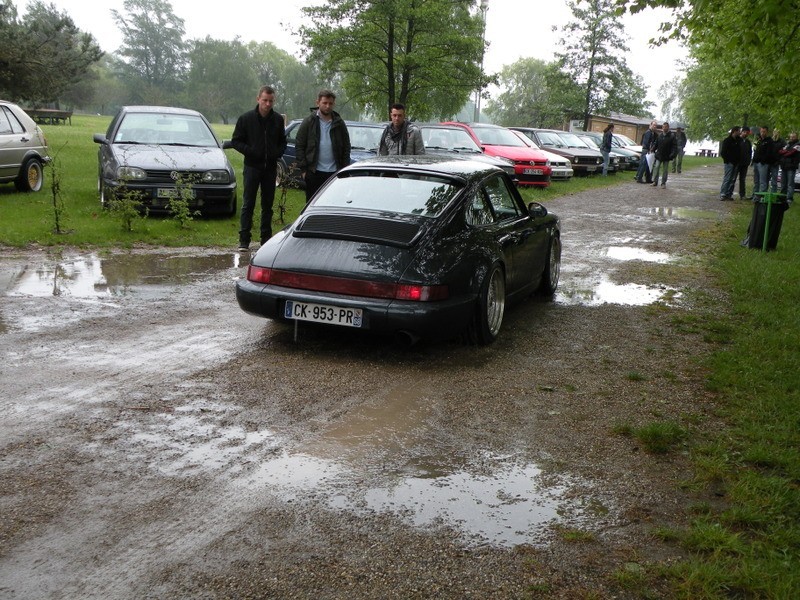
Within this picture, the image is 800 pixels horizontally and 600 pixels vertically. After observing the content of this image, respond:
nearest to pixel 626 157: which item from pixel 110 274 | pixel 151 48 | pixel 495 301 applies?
pixel 110 274

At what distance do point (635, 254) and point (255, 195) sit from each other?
5.83m

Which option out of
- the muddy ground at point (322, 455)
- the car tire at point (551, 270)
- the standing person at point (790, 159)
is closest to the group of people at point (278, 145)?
the car tire at point (551, 270)

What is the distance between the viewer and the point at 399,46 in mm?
27547

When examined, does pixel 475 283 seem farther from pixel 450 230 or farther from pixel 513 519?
pixel 513 519

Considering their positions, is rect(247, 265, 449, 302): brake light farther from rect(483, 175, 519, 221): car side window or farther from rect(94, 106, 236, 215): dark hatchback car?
rect(94, 106, 236, 215): dark hatchback car

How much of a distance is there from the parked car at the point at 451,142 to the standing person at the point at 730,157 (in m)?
6.05

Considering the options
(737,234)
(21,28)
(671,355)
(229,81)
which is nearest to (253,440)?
(671,355)

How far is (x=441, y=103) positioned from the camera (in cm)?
4231

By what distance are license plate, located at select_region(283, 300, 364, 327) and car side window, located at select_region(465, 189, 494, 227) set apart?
4.55ft

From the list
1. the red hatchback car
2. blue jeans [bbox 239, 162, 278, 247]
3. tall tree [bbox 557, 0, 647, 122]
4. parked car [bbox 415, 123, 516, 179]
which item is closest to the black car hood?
blue jeans [bbox 239, 162, 278, 247]

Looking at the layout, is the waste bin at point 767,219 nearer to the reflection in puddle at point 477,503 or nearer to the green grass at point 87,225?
the green grass at point 87,225

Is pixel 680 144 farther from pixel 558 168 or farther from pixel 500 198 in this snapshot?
pixel 500 198

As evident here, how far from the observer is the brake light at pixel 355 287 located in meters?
6.20

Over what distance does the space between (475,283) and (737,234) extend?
36.0 feet
